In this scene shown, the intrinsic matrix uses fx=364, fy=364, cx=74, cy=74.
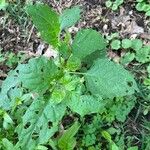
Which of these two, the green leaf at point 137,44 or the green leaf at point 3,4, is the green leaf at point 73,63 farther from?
the green leaf at point 3,4

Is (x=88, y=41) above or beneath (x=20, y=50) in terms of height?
above

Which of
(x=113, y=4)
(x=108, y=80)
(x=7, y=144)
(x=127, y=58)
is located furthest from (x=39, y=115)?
(x=113, y=4)

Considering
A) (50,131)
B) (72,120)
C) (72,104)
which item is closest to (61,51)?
(72,104)

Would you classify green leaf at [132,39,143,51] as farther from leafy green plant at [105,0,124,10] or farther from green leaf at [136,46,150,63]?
leafy green plant at [105,0,124,10]

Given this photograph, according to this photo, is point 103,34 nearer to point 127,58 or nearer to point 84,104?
point 127,58

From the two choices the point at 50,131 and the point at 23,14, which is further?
the point at 23,14

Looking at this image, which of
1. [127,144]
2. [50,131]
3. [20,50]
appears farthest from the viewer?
[20,50]

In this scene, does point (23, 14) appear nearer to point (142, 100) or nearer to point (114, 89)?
point (142, 100)
